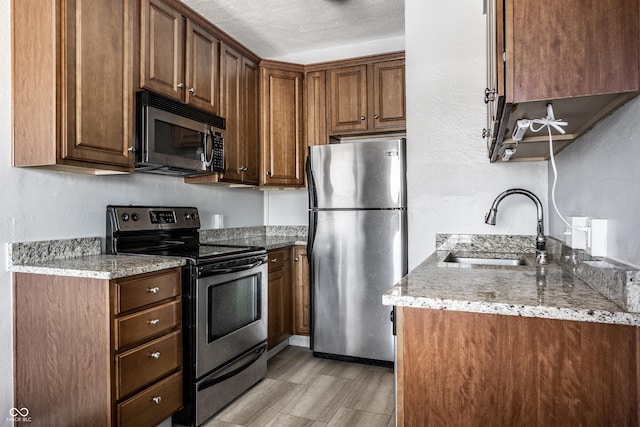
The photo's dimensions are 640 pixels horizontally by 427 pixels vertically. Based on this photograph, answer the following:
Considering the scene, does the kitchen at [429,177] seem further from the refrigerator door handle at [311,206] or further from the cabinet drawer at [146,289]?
the refrigerator door handle at [311,206]

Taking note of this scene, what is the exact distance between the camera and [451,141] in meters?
2.29

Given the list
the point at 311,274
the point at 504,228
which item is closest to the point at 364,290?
the point at 311,274

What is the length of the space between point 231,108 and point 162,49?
72 cm

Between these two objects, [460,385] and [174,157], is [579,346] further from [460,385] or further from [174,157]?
[174,157]

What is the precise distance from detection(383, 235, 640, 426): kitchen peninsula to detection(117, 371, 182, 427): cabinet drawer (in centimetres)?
124

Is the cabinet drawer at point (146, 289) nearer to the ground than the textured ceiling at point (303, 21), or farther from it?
nearer to the ground

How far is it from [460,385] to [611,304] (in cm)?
41

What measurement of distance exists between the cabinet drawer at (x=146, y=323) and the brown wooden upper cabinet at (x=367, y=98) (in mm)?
2006

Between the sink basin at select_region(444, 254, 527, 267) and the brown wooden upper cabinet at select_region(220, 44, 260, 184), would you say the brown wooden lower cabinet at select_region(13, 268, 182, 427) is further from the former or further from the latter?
the sink basin at select_region(444, 254, 527, 267)

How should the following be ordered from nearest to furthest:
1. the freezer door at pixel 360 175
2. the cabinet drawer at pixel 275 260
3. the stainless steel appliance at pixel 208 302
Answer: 1. the stainless steel appliance at pixel 208 302
2. the freezer door at pixel 360 175
3. the cabinet drawer at pixel 275 260

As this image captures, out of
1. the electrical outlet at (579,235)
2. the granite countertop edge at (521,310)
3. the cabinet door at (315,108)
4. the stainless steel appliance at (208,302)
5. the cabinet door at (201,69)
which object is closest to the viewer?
the granite countertop edge at (521,310)

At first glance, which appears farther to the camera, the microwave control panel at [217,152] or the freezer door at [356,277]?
the freezer door at [356,277]

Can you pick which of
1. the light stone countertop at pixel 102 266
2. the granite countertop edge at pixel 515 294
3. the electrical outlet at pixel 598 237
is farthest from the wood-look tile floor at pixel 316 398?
the electrical outlet at pixel 598 237

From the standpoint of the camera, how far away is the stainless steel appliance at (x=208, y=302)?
206cm
